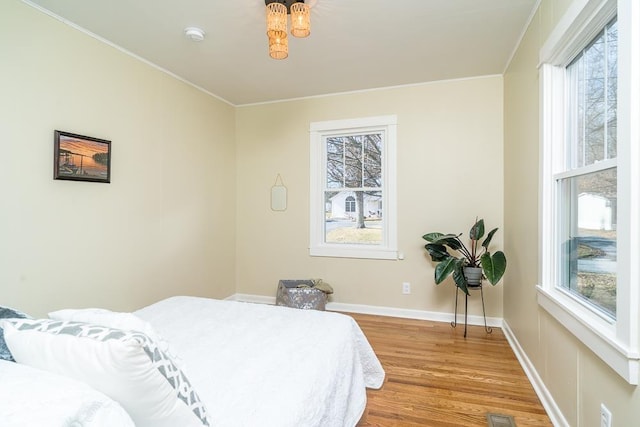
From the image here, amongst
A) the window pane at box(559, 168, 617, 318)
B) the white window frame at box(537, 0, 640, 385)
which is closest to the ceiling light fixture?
the white window frame at box(537, 0, 640, 385)

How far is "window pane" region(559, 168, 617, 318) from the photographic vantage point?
4.75 feet

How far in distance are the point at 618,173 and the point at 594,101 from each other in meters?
0.61

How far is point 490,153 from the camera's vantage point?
11.2 ft

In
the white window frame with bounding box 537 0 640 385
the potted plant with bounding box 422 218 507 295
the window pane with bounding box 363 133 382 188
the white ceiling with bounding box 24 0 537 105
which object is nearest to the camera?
the white window frame with bounding box 537 0 640 385

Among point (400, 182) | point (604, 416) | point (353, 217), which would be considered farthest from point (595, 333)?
point (353, 217)

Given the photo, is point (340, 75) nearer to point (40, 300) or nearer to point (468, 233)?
point (468, 233)

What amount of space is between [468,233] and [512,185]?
71 centimetres

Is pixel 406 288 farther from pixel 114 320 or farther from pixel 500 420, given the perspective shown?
pixel 114 320

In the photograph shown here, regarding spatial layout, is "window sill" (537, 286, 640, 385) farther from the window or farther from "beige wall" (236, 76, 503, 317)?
"beige wall" (236, 76, 503, 317)

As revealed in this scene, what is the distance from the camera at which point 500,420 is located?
188 centimetres

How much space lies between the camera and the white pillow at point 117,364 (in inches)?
31.8

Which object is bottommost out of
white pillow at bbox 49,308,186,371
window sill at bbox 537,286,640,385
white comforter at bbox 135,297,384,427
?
white comforter at bbox 135,297,384,427

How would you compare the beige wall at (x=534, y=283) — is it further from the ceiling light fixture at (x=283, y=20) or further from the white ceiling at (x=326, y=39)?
the ceiling light fixture at (x=283, y=20)

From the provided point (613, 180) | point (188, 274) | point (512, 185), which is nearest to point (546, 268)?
point (613, 180)
